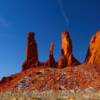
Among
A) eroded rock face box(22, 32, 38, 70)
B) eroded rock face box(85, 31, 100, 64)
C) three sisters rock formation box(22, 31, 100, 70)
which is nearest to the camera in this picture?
eroded rock face box(85, 31, 100, 64)

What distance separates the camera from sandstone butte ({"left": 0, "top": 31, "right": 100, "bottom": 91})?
3268 inches

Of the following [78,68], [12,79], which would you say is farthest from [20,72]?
[78,68]

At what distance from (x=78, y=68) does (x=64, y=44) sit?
26.6 m

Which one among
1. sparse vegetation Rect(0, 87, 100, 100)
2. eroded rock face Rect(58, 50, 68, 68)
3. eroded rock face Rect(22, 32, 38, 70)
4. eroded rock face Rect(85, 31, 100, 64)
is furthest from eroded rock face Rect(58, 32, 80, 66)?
sparse vegetation Rect(0, 87, 100, 100)

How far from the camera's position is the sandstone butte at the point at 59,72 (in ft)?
272

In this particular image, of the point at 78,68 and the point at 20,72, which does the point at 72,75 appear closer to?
the point at 78,68

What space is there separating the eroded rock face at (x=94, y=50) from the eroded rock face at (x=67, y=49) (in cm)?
405

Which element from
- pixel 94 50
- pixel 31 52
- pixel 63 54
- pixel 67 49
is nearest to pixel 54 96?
pixel 94 50

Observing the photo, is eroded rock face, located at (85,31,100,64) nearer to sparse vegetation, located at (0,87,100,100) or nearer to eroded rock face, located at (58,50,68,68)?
eroded rock face, located at (58,50,68,68)

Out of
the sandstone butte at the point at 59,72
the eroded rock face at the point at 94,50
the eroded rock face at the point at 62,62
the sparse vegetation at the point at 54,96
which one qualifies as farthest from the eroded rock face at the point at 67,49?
the sparse vegetation at the point at 54,96

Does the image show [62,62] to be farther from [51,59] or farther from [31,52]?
[31,52]

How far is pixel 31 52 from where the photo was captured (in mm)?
112750

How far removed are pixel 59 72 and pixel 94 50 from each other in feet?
71.2

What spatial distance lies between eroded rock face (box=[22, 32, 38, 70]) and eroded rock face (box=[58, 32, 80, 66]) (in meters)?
8.47
